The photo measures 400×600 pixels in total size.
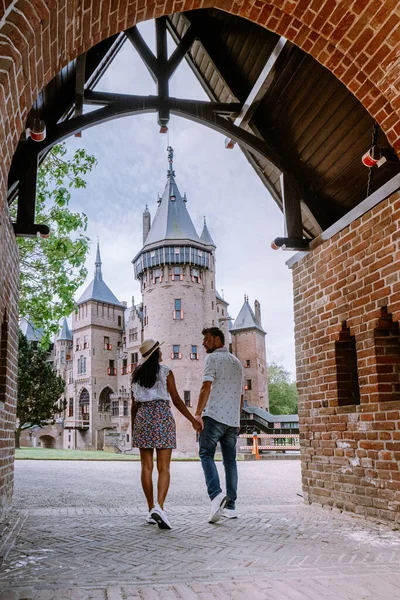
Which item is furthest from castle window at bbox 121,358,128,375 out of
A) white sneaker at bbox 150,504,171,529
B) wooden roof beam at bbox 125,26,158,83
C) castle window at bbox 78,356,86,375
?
white sneaker at bbox 150,504,171,529

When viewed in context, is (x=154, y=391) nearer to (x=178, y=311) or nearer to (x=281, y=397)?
(x=178, y=311)

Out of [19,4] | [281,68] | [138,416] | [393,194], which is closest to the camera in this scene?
[19,4]

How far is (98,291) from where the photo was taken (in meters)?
61.7

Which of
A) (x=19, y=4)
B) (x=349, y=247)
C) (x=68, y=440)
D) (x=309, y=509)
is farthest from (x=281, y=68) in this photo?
(x=68, y=440)

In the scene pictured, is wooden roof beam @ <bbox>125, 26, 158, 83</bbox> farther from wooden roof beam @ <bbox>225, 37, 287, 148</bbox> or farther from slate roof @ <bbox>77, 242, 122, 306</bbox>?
slate roof @ <bbox>77, 242, 122, 306</bbox>

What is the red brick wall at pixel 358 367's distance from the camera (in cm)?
A: 500

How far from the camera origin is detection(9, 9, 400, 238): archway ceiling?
6102mm

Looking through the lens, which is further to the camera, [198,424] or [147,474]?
[198,424]

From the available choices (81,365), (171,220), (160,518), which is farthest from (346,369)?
(81,365)

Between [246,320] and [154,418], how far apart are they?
182 feet

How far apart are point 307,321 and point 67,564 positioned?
418 centimetres

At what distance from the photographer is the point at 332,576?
124 inches

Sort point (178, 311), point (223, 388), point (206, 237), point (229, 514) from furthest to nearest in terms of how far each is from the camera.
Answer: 1. point (206, 237)
2. point (178, 311)
3. point (223, 388)
4. point (229, 514)

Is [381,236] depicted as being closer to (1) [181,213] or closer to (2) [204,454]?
(2) [204,454]
